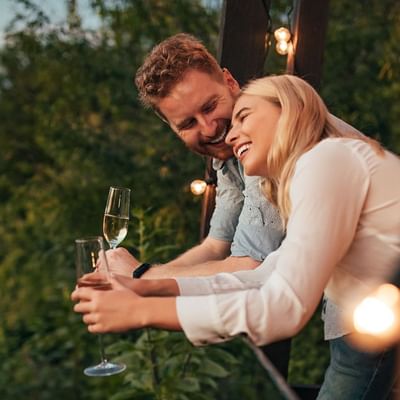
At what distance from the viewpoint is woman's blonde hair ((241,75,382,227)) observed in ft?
6.16

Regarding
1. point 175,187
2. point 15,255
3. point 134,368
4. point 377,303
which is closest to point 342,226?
point 377,303

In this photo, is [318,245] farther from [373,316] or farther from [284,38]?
[284,38]

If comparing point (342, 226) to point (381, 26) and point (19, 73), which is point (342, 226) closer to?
point (381, 26)

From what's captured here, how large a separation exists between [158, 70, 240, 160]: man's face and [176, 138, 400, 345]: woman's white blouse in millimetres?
968

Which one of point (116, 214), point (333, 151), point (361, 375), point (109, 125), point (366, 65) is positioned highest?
point (333, 151)

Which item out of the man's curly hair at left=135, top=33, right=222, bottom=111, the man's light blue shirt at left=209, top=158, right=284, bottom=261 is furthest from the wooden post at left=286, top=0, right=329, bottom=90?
the man's light blue shirt at left=209, top=158, right=284, bottom=261

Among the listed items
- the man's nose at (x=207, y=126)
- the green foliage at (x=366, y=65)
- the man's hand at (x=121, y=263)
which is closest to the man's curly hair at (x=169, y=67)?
the man's nose at (x=207, y=126)

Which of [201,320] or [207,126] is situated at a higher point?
[207,126]

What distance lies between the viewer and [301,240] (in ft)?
5.28

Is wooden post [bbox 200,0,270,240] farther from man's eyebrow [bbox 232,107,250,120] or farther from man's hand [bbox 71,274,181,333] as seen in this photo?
man's hand [bbox 71,274,181,333]

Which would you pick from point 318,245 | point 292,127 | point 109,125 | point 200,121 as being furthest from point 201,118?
point 109,125

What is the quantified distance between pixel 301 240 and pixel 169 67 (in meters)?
1.17

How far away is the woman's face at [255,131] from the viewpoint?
1.96m

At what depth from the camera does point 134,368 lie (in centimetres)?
350
